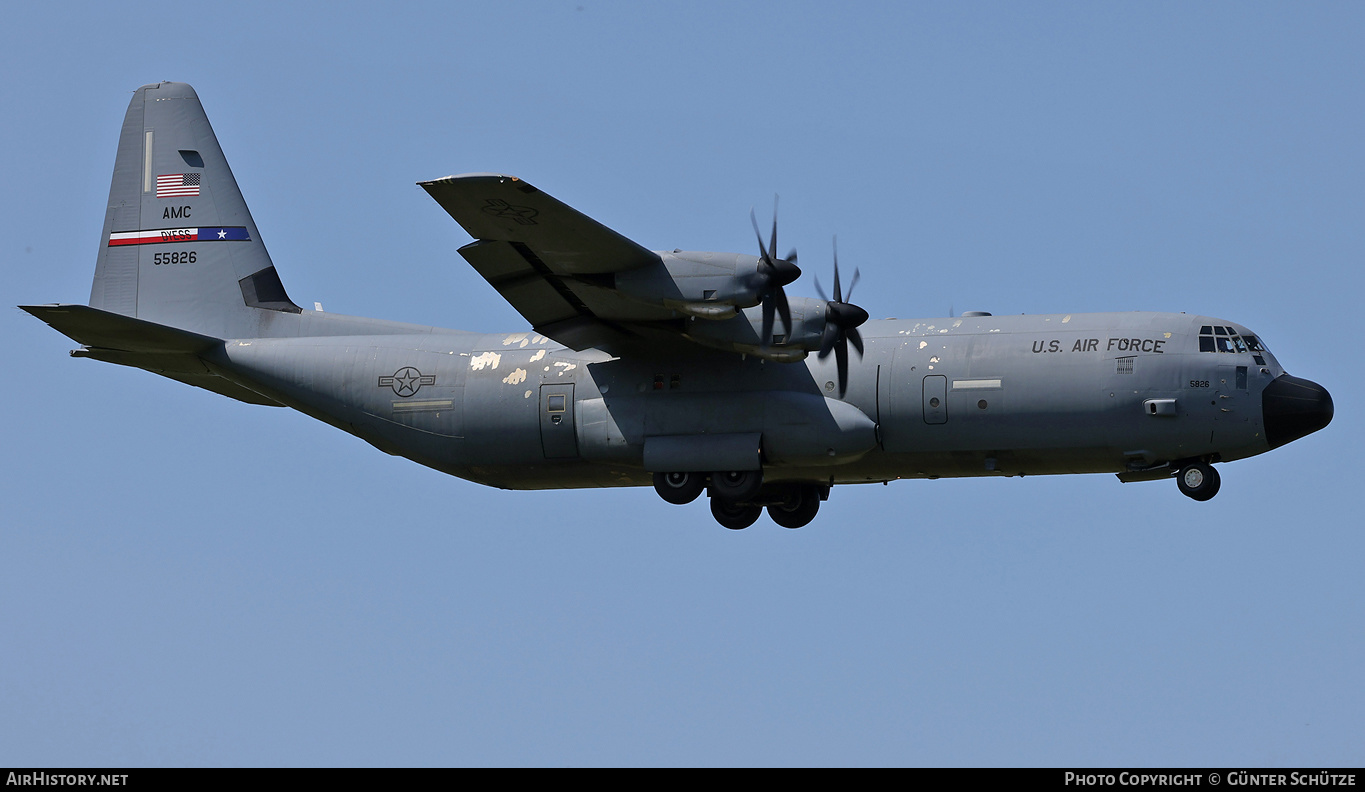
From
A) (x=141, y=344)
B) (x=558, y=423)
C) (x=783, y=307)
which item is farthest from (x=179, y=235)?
(x=783, y=307)

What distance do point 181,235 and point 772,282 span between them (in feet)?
37.1

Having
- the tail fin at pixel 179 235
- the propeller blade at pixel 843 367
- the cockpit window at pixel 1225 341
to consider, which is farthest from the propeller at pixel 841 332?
the tail fin at pixel 179 235

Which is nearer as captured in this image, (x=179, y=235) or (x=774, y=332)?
(x=774, y=332)

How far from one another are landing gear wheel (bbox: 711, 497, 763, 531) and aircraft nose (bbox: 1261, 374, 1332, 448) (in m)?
7.64

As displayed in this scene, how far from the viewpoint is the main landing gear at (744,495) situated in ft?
77.9

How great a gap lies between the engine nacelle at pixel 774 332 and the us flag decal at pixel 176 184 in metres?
10.0

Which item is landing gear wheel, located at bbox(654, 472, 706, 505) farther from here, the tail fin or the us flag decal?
the us flag decal

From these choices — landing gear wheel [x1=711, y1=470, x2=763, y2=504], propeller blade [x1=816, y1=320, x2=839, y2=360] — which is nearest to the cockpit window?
propeller blade [x1=816, y1=320, x2=839, y2=360]

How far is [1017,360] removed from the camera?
75.6ft

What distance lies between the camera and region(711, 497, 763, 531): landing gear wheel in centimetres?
2522

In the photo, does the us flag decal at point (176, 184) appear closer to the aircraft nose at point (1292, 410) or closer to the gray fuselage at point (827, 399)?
the gray fuselage at point (827, 399)

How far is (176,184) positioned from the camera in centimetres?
2778

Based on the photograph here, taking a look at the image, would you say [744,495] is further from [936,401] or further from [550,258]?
[550,258]
